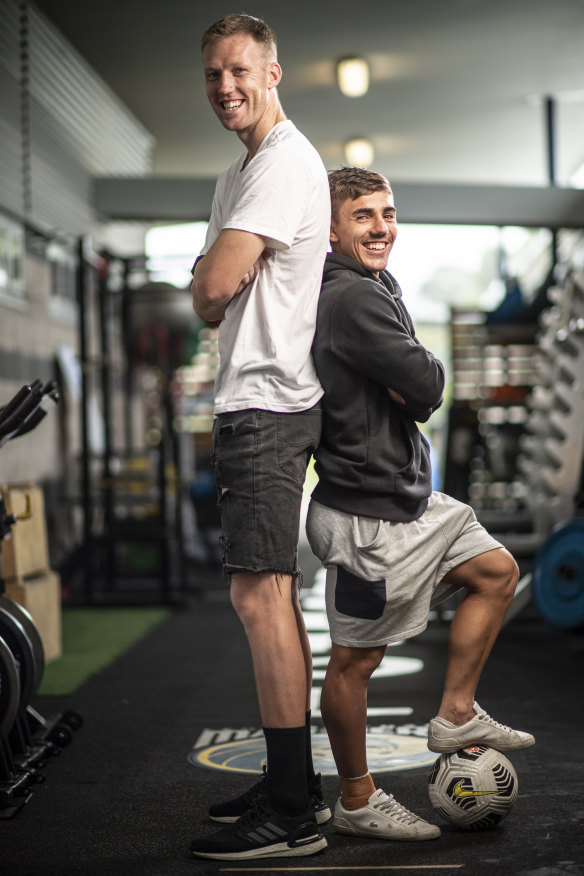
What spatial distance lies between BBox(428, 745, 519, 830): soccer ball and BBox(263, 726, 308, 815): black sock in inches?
11.7

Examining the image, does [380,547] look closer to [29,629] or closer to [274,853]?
[274,853]

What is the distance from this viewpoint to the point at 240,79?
211cm

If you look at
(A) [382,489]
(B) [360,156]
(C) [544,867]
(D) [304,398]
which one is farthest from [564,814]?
(B) [360,156]

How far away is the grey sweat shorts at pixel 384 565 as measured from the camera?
2133 millimetres

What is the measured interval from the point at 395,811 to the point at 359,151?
900cm

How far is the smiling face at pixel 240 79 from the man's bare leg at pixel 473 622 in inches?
41.3

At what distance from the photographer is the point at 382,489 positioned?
7.08 feet

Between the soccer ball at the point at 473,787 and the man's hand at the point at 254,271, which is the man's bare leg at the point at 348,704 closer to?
the soccer ball at the point at 473,787

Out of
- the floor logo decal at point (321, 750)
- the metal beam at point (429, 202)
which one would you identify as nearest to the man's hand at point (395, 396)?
the floor logo decal at point (321, 750)

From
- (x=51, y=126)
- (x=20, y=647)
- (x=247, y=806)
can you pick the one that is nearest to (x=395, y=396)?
(x=247, y=806)

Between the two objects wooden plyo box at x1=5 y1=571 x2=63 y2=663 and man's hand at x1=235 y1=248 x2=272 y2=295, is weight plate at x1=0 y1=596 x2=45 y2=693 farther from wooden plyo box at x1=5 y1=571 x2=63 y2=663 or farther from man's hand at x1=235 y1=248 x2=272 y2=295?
man's hand at x1=235 y1=248 x2=272 y2=295

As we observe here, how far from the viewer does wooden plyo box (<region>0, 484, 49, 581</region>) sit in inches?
169

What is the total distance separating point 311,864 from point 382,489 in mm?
758

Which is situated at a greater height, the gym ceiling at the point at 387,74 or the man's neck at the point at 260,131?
the gym ceiling at the point at 387,74
